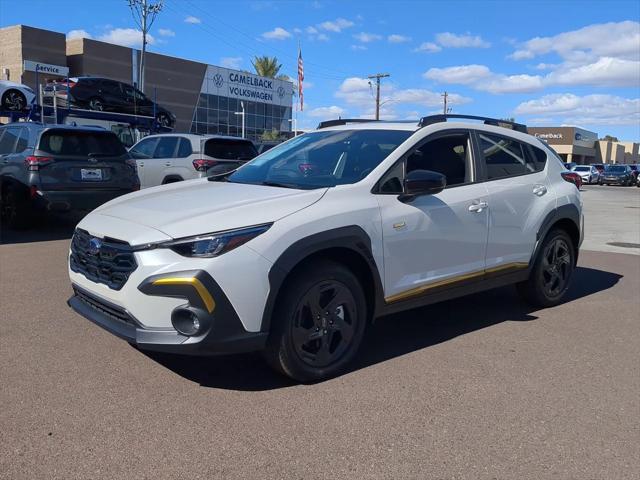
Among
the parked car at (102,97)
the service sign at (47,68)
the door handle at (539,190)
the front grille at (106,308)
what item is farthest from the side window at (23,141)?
the service sign at (47,68)

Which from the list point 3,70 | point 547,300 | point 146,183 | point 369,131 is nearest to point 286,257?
point 369,131

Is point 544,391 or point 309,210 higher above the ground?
point 309,210

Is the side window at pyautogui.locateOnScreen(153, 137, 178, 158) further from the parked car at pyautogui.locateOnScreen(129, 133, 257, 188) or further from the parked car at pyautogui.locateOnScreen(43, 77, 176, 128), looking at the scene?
the parked car at pyautogui.locateOnScreen(43, 77, 176, 128)

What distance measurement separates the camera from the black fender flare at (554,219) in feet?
17.9

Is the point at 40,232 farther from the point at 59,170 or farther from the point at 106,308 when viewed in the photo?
the point at 106,308

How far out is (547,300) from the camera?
5.81 m

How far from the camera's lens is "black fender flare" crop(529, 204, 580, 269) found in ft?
17.9

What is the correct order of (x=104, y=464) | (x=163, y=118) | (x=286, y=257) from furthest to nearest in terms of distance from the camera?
(x=163, y=118), (x=286, y=257), (x=104, y=464)

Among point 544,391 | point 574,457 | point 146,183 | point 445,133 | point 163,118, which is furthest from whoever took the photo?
point 163,118

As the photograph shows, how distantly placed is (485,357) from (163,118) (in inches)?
803

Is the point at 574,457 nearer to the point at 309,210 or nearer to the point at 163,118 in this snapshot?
the point at 309,210

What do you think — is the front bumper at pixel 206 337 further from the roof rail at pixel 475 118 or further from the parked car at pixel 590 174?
the parked car at pixel 590 174

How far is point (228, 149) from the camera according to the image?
39.7ft

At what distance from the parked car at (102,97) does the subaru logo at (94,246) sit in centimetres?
1527
